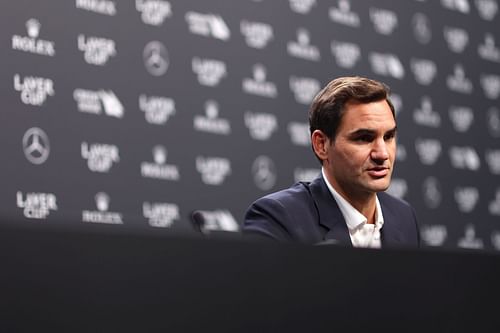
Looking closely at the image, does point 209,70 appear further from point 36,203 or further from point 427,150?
point 427,150

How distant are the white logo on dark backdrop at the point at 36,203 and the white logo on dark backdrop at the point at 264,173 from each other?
1.16m

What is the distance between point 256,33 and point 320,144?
2210 mm

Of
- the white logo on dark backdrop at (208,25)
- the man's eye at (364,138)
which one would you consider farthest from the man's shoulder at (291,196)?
the white logo on dark backdrop at (208,25)

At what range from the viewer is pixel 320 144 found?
2652 millimetres

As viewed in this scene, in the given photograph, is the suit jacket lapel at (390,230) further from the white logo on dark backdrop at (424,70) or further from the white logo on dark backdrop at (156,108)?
the white logo on dark backdrop at (424,70)

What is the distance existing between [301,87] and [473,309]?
160 inches

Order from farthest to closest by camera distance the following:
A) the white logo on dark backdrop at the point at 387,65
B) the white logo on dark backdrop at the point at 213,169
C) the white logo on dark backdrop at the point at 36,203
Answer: the white logo on dark backdrop at the point at 387,65, the white logo on dark backdrop at the point at 213,169, the white logo on dark backdrop at the point at 36,203

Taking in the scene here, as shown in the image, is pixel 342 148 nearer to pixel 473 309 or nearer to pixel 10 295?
pixel 473 309

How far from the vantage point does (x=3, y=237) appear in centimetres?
72

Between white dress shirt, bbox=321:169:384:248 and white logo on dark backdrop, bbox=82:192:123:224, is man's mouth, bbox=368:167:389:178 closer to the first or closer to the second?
white dress shirt, bbox=321:169:384:248

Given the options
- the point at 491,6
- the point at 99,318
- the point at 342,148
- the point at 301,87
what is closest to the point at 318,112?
the point at 342,148

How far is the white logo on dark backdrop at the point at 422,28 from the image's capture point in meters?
5.65

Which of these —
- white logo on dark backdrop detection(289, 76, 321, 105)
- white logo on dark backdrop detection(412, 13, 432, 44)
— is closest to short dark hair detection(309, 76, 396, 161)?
white logo on dark backdrop detection(289, 76, 321, 105)

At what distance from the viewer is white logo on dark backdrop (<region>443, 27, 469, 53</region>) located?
582 cm
